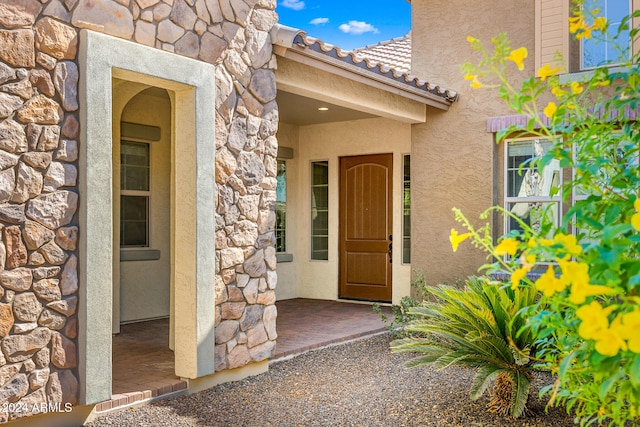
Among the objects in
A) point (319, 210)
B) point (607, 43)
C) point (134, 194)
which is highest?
point (607, 43)

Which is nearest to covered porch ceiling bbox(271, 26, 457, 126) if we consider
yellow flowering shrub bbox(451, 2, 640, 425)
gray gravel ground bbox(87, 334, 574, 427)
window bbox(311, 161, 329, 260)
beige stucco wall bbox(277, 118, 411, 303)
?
beige stucco wall bbox(277, 118, 411, 303)

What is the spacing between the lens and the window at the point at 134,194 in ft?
27.3

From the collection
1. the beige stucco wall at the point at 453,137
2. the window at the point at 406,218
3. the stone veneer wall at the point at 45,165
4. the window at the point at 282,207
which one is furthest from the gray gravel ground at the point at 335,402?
the window at the point at 282,207

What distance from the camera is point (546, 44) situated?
7.83m

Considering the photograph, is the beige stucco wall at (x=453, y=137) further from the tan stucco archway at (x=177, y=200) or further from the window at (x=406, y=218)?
the tan stucco archway at (x=177, y=200)

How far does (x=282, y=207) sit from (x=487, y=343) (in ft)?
22.6

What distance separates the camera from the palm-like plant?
4.61 meters

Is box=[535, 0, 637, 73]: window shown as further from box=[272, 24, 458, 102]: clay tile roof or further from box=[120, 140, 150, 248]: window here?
box=[120, 140, 150, 248]: window

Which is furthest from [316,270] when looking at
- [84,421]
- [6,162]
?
[6,162]

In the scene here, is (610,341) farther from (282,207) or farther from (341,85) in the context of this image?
(282,207)

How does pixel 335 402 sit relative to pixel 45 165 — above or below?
below

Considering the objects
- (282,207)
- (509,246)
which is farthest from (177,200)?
(282,207)

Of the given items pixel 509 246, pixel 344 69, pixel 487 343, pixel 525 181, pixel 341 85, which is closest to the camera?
pixel 509 246

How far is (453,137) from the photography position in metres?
8.76
